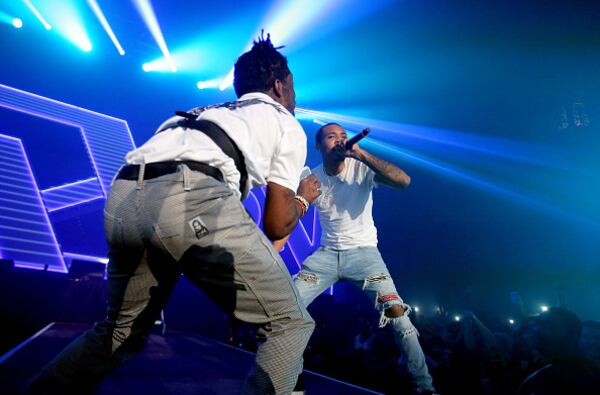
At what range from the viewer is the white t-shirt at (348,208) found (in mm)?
2885

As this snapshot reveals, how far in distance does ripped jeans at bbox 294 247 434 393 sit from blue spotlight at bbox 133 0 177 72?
20.8ft

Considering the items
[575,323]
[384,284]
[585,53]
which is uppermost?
[585,53]

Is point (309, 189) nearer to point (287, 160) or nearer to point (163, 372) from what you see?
point (287, 160)

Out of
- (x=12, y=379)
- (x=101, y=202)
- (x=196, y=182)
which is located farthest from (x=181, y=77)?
(x=196, y=182)

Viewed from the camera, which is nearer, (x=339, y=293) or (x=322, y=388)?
(x=322, y=388)

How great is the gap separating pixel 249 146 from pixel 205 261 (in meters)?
0.44

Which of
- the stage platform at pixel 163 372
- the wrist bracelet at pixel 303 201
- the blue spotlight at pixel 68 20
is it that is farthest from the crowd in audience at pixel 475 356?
the blue spotlight at pixel 68 20

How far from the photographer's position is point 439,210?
11.5m

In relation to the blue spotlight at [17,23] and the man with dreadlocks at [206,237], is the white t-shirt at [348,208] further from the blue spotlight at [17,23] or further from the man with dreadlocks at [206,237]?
the blue spotlight at [17,23]

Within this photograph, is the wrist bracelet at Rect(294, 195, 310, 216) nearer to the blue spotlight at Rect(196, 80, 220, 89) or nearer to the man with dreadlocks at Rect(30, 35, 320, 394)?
the man with dreadlocks at Rect(30, 35, 320, 394)

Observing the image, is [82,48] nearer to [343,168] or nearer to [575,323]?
[343,168]

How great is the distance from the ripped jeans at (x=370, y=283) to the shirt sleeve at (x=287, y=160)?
149cm

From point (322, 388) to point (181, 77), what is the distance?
23.3 feet

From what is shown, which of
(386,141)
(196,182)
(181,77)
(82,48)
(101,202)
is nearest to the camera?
(196,182)
